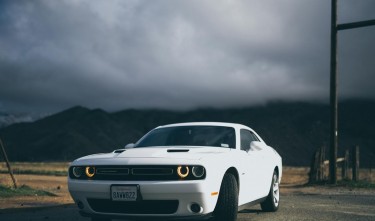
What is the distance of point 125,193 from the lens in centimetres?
580

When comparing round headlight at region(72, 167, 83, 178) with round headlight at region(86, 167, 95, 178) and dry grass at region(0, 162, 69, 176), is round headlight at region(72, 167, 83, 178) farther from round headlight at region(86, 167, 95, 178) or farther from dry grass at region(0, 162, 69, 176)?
dry grass at region(0, 162, 69, 176)

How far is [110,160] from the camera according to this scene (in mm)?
6082

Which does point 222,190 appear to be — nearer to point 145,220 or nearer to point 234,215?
point 234,215

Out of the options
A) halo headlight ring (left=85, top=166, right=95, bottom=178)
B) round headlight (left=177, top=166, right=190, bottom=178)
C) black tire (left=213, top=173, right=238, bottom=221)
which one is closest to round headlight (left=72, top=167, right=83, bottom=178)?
halo headlight ring (left=85, top=166, right=95, bottom=178)

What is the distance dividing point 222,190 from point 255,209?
11.1ft

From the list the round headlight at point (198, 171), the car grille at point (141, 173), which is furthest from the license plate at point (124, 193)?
the round headlight at point (198, 171)

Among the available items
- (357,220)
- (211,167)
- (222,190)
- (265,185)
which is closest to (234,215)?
(222,190)

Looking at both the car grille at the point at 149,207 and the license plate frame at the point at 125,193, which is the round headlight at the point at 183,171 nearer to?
the car grille at the point at 149,207

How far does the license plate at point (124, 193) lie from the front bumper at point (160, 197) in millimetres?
52

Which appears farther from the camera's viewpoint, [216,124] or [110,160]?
[216,124]

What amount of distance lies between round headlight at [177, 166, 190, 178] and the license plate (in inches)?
20.2

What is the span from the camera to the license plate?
5754 millimetres

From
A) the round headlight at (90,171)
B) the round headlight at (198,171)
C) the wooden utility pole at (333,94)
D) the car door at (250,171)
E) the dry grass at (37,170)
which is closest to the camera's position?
→ the round headlight at (198,171)

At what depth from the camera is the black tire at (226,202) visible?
6098mm
